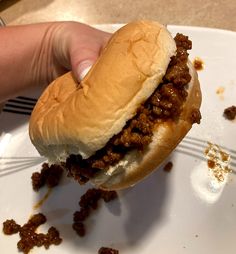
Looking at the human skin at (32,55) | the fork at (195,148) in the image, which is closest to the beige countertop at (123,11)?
the human skin at (32,55)

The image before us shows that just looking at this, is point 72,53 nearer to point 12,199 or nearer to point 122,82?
point 122,82

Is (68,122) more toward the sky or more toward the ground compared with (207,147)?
more toward the sky

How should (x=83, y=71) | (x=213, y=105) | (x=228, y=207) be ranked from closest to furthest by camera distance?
1. (x=83, y=71)
2. (x=228, y=207)
3. (x=213, y=105)

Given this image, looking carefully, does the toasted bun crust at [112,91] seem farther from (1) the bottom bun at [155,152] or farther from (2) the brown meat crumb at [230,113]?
(2) the brown meat crumb at [230,113]

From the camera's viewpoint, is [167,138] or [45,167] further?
[45,167]

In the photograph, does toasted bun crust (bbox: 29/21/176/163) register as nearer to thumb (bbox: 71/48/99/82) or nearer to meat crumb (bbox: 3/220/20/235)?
thumb (bbox: 71/48/99/82)

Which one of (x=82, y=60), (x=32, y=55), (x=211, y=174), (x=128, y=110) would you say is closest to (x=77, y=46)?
(x=82, y=60)

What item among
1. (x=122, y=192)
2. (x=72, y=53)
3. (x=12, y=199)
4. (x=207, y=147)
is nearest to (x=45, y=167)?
(x=12, y=199)

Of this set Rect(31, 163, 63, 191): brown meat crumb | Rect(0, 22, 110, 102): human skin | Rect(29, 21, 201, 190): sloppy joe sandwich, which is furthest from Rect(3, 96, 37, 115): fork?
Rect(29, 21, 201, 190): sloppy joe sandwich
